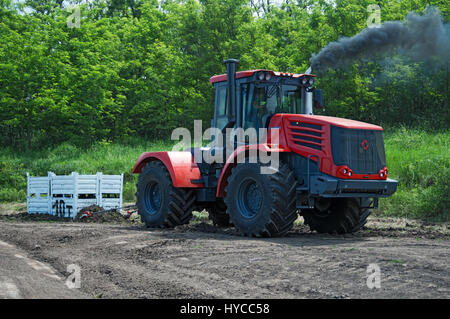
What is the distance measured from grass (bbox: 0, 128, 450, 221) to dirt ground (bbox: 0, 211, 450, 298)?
2976 millimetres

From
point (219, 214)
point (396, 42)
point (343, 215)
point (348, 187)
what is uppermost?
point (396, 42)

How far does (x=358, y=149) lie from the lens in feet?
36.4

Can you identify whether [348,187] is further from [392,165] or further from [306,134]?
[392,165]

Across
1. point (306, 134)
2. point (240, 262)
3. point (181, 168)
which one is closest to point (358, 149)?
point (306, 134)

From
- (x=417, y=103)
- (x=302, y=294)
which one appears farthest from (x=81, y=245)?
(x=417, y=103)

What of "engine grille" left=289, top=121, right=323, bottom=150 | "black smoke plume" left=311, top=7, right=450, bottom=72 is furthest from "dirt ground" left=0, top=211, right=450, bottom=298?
"black smoke plume" left=311, top=7, right=450, bottom=72

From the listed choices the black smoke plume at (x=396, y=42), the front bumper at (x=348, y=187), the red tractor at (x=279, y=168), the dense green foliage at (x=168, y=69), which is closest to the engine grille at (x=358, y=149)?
the red tractor at (x=279, y=168)

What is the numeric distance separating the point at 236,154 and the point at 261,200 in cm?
108

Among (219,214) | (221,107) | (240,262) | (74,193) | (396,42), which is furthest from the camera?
(74,193)

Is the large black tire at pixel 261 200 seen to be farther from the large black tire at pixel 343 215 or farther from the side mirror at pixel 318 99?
the side mirror at pixel 318 99

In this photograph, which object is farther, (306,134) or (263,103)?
(263,103)

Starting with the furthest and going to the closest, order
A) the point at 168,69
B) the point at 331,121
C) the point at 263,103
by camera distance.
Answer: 1. the point at 168,69
2. the point at 263,103
3. the point at 331,121
